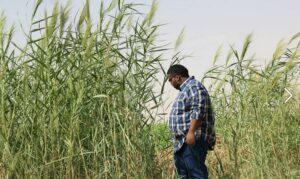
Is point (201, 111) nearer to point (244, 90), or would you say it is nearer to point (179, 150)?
→ point (179, 150)

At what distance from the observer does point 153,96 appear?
4254mm

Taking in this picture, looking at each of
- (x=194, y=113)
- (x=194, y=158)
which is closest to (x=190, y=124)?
(x=194, y=113)

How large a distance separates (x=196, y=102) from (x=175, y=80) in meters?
0.27

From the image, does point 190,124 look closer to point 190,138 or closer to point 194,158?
point 190,138

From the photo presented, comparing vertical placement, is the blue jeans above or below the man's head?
below

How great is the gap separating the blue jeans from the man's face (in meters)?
0.45

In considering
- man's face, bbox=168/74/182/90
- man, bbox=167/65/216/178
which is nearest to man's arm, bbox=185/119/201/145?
man, bbox=167/65/216/178

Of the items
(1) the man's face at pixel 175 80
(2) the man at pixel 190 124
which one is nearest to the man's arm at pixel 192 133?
(2) the man at pixel 190 124

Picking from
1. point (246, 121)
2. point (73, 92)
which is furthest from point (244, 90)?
point (73, 92)

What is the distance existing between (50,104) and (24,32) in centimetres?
56

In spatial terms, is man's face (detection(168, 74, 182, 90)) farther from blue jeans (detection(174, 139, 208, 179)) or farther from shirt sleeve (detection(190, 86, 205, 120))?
blue jeans (detection(174, 139, 208, 179))

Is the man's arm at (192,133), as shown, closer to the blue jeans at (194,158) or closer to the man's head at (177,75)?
the blue jeans at (194,158)

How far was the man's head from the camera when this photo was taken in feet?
13.4

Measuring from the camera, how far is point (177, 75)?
407 centimetres
